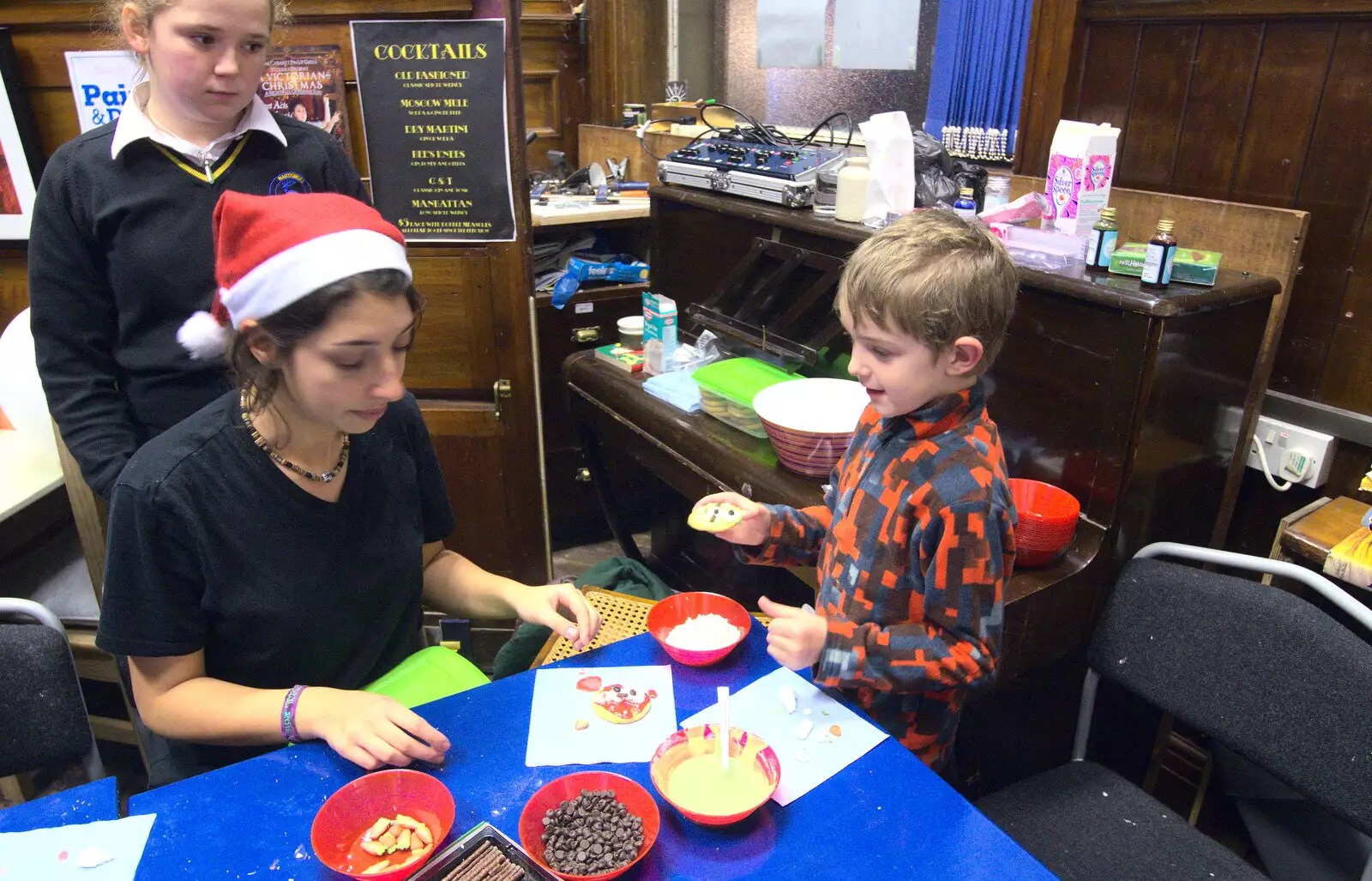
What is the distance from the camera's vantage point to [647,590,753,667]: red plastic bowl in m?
1.38

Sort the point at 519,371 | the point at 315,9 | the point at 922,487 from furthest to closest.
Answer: the point at 519,371, the point at 315,9, the point at 922,487

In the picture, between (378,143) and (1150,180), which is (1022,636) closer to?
(1150,180)

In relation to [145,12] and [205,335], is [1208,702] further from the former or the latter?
[145,12]

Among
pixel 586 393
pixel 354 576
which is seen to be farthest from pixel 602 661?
pixel 586 393

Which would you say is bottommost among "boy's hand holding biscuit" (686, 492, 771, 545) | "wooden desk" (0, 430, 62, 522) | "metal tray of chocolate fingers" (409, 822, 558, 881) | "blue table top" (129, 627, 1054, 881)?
"wooden desk" (0, 430, 62, 522)

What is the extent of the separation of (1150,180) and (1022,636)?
1209 mm

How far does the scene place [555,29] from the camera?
13.0ft

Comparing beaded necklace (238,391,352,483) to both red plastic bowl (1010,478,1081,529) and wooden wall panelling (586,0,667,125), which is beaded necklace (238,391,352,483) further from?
wooden wall panelling (586,0,667,125)

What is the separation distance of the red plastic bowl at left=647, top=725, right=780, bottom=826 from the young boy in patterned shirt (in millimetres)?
136

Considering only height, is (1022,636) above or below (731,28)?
below

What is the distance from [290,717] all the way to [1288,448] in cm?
205

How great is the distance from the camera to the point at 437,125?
7.59 feet

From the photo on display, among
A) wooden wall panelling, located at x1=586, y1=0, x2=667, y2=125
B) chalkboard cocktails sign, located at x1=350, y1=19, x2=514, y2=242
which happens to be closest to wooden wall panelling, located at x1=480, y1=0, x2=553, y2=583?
chalkboard cocktails sign, located at x1=350, y1=19, x2=514, y2=242

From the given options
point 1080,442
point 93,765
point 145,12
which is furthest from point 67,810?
point 1080,442
